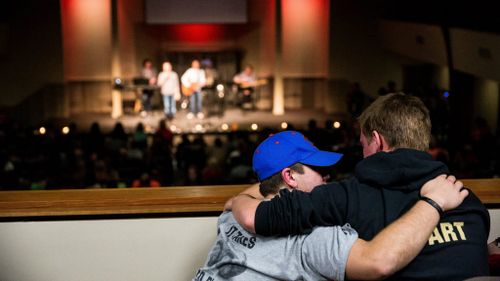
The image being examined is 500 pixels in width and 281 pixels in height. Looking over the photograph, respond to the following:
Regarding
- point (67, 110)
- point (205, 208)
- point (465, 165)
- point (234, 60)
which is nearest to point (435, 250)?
point (205, 208)

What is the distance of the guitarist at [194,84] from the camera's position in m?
16.5

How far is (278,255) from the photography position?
2.00 metres

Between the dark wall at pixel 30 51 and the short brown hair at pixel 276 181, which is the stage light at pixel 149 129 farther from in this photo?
the short brown hair at pixel 276 181

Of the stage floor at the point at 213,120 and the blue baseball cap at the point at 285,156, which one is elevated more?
the blue baseball cap at the point at 285,156

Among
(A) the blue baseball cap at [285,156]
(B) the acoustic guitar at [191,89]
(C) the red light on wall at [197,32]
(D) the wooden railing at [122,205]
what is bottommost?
(B) the acoustic guitar at [191,89]

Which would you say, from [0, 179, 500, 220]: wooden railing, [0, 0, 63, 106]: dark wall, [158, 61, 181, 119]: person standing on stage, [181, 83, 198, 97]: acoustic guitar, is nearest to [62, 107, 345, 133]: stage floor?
[158, 61, 181, 119]: person standing on stage

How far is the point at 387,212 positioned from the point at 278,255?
310 mm

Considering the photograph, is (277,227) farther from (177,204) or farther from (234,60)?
(234,60)

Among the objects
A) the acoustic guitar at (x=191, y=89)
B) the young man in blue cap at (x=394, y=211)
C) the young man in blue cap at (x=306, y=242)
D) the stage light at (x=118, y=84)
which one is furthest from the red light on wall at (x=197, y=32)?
the young man in blue cap at (x=394, y=211)

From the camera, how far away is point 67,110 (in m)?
18.6

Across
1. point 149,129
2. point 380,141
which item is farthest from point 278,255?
point 149,129

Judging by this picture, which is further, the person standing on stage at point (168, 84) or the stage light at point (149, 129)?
the person standing on stage at point (168, 84)

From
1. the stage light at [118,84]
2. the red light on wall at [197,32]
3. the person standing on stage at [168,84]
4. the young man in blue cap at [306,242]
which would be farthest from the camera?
the red light on wall at [197,32]

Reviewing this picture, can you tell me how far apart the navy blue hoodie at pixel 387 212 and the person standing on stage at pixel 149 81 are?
1487 centimetres
